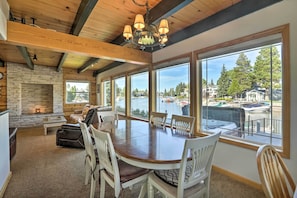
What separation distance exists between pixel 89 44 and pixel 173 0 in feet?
5.93

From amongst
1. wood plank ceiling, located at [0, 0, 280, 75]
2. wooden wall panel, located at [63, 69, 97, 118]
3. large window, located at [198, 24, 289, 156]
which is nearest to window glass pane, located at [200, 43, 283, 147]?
large window, located at [198, 24, 289, 156]

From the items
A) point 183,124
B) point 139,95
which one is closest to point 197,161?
point 183,124

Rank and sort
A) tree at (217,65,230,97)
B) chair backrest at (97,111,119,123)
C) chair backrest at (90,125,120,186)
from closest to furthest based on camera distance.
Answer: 1. chair backrest at (90,125,120,186)
2. tree at (217,65,230,97)
3. chair backrest at (97,111,119,123)

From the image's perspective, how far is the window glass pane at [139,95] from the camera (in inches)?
183

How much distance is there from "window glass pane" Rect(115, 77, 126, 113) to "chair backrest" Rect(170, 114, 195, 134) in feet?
11.2

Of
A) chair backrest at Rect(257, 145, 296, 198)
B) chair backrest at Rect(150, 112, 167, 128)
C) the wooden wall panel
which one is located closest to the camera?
chair backrest at Rect(257, 145, 296, 198)

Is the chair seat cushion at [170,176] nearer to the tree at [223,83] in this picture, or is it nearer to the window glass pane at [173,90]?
the tree at [223,83]

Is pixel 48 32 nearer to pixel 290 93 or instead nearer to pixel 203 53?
pixel 203 53

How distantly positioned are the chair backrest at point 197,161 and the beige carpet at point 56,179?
82 cm

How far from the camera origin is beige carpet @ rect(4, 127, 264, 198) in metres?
1.99

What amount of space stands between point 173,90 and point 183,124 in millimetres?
1452

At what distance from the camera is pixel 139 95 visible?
4965mm

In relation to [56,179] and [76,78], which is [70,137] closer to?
[56,179]

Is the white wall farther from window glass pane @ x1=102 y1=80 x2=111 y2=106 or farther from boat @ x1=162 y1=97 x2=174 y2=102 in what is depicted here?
window glass pane @ x1=102 y1=80 x2=111 y2=106
